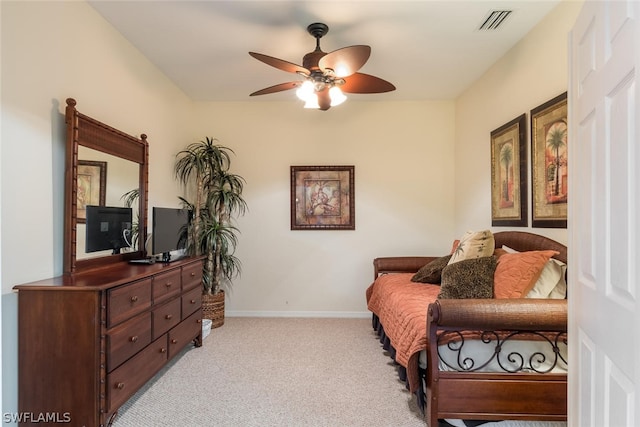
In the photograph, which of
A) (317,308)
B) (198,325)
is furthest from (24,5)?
(317,308)

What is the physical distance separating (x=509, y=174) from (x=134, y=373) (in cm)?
326

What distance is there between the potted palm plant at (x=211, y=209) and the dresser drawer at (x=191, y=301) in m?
0.55

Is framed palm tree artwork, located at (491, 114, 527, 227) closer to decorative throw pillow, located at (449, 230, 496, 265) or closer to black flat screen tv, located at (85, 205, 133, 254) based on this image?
decorative throw pillow, located at (449, 230, 496, 265)

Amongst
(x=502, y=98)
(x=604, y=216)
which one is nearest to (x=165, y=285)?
(x=604, y=216)

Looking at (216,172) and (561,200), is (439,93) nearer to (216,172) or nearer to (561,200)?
(561,200)

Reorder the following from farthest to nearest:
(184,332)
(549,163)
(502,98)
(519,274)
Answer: (502,98), (184,332), (549,163), (519,274)

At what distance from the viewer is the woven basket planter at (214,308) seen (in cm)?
→ 366

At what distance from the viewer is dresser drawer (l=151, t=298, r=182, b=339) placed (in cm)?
236

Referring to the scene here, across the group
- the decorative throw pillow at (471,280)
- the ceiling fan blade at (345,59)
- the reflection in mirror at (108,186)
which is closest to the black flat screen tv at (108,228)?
the reflection in mirror at (108,186)

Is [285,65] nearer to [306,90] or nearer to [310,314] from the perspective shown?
[306,90]

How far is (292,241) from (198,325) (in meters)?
1.49

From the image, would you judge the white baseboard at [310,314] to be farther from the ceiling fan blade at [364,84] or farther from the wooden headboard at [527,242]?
the ceiling fan blade at [364,84]

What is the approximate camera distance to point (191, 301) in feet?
9.73

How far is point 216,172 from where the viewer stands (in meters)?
3.80
